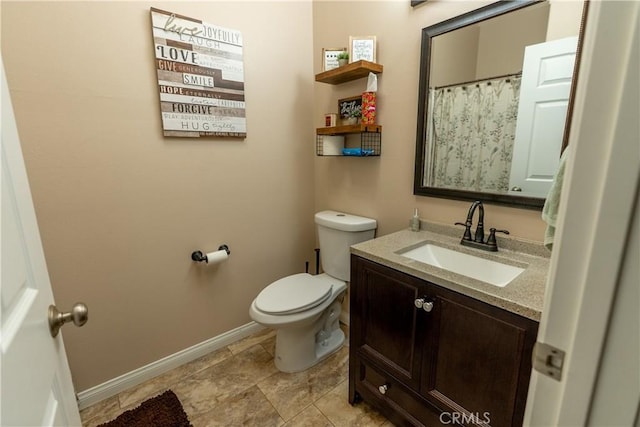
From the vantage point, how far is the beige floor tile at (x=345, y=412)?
1470 mm

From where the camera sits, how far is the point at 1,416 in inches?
15.9

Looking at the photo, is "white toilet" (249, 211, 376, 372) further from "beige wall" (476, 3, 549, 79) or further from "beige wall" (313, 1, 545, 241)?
"beige wall" (476, 3, 549, 79)

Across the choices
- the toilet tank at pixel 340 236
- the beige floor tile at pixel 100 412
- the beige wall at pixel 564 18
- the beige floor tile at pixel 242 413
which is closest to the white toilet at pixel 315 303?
the toilet tank at pixel 340 236

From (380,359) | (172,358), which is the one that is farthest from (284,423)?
(172,358)

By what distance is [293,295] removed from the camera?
173cm

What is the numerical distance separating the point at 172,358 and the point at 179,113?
1.42m

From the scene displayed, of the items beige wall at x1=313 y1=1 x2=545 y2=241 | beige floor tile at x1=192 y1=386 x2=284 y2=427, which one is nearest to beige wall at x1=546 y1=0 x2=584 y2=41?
beige wall at x1=313 y1=1 x2=545 y2=241

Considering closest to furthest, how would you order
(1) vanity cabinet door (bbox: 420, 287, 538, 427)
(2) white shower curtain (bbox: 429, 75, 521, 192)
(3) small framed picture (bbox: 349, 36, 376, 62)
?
(1) vanity cabinet door (bbox: 420, 287, 538, 427), (2) white shower curtain (bbox: 429, 75, 521, 192), (3) small framed picture (bbox: 349, 36, 376, 62)

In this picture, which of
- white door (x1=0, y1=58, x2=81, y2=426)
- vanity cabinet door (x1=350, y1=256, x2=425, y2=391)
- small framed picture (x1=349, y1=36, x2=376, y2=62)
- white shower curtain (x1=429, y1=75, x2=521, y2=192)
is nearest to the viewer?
white door (x1=0, y1=58, x2=81, y2=426)

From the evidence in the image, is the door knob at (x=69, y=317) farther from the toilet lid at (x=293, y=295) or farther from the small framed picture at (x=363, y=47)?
the small framed picture at (x=363, y=47)

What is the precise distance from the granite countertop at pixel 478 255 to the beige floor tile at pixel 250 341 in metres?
1.15

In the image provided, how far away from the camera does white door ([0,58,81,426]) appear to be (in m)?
0.46

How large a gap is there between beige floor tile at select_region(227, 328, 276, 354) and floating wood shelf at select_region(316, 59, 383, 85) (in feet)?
5.75

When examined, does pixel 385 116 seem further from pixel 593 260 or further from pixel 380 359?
pixel 593 260
